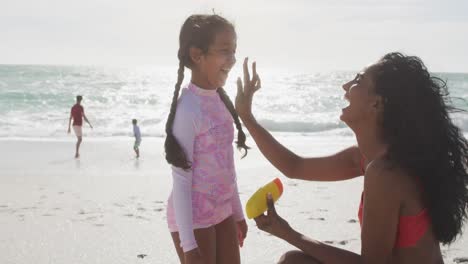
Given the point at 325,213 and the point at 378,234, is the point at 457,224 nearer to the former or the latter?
the point at 378,234

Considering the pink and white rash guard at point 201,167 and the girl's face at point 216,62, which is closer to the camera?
the pink and white rash guard at point 201,167

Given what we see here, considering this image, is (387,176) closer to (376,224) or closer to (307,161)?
(376,224)

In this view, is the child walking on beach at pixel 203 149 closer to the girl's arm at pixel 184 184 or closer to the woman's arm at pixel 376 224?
the girl's arm at pixel 184 184

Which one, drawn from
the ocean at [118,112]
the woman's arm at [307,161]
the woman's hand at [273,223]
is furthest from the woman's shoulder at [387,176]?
the ocean at [118,112]

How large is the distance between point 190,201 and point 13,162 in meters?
8.55

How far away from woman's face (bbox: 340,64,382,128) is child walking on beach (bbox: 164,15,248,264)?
0.64 m

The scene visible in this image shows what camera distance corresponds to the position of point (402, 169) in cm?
221

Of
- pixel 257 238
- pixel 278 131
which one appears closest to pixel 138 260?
pixel 257 238

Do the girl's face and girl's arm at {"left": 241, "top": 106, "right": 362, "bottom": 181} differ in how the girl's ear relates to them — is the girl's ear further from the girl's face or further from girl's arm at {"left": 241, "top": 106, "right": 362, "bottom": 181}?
girl's arm at {"left": 241, "top": 106, "right": 362, "bottom": 181}

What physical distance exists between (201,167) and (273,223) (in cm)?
50

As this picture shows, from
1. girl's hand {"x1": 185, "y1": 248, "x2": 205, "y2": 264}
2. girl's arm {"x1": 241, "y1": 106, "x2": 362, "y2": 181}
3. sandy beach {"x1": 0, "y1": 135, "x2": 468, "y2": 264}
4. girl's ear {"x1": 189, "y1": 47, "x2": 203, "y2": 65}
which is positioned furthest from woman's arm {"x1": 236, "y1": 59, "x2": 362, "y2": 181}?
sandy beach {"x1": 0, "y1": 135, "x2": 468, "y2": 264}

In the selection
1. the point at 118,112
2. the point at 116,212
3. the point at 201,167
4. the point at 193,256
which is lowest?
the point at 118,112

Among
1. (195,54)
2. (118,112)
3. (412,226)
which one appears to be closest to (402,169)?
(412,226)

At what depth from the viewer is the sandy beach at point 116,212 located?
4734 millimetres
